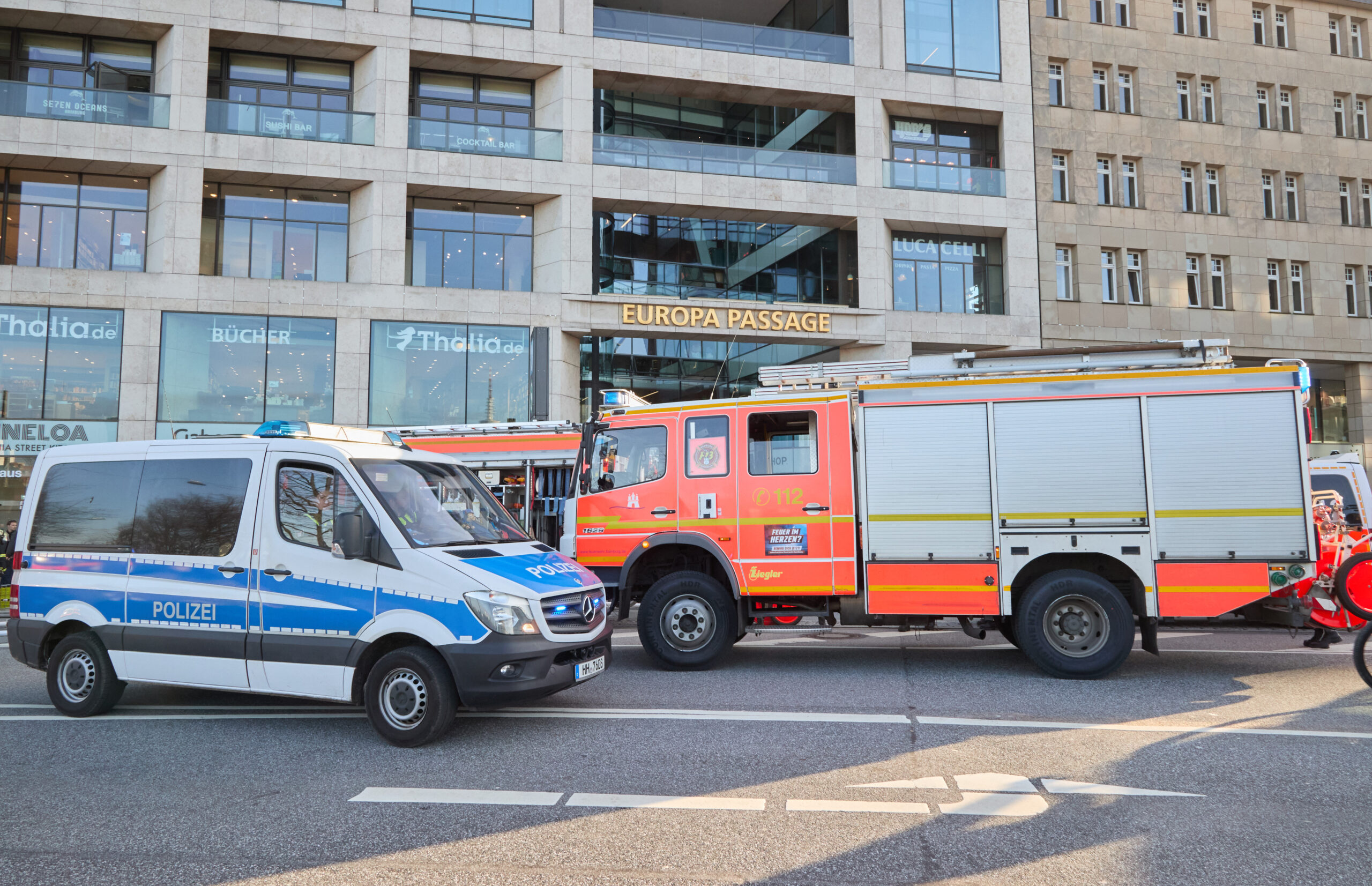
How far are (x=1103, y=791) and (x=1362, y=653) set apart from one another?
4.19 metres

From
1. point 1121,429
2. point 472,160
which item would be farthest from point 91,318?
point 1121,429

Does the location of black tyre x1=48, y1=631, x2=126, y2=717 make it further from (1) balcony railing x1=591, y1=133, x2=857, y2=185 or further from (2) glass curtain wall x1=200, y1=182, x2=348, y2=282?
(1) balcony railing x1=591, y1=133, x2=857, y2=185

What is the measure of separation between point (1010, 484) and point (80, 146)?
2335cm

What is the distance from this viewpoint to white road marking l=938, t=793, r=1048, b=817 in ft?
15.8

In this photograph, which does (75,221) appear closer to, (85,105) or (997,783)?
(85,105)

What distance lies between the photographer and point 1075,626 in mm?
8406

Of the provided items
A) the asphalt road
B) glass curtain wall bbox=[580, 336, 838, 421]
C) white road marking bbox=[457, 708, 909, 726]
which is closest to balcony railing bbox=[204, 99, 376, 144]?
glass curtain wall bbox=[580, 336, 838, 421]

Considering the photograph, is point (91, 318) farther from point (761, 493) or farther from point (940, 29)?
point (940, 29)

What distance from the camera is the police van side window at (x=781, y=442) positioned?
9133mm

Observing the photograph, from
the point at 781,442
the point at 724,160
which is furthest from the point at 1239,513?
the point at 724,160

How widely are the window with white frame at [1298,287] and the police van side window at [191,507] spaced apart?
105ft

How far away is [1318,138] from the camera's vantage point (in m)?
29.2

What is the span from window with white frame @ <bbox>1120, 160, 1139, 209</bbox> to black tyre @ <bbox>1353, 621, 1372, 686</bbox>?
23.0 meters

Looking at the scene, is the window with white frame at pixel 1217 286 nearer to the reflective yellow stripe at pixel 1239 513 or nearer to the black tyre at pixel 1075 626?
the reflective yellow stripe at pixel 1239 513
